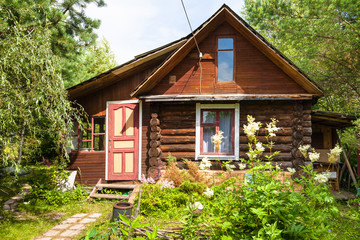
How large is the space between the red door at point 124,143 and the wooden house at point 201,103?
0.04 meters

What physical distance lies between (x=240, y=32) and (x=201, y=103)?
2.81 m

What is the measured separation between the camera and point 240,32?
8.22m

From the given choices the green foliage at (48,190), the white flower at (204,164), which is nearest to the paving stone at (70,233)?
the green foliage at (48,190)

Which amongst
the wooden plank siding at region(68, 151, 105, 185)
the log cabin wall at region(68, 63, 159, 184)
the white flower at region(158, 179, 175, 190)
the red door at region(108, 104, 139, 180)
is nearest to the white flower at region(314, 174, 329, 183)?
the white flower at region(158, 179, 175, 190)

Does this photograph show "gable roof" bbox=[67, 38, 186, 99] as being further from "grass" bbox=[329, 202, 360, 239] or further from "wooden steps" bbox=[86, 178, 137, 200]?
"grass" bbox=[329, 202, 360, 239]

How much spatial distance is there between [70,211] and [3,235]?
1.87 meters

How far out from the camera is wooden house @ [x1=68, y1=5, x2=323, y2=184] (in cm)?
789

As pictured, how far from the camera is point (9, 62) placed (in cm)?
434

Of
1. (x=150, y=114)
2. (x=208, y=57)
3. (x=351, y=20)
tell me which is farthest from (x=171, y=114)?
(x=351, y=20)

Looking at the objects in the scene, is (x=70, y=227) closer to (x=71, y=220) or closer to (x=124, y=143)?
(x=71, y=220)

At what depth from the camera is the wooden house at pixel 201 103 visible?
7.89m

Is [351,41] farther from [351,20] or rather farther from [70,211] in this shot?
[70,211]

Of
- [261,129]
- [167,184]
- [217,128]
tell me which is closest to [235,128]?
[217,128]

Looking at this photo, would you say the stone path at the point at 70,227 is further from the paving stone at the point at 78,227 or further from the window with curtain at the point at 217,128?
the window with curtain at the point at 217,128
